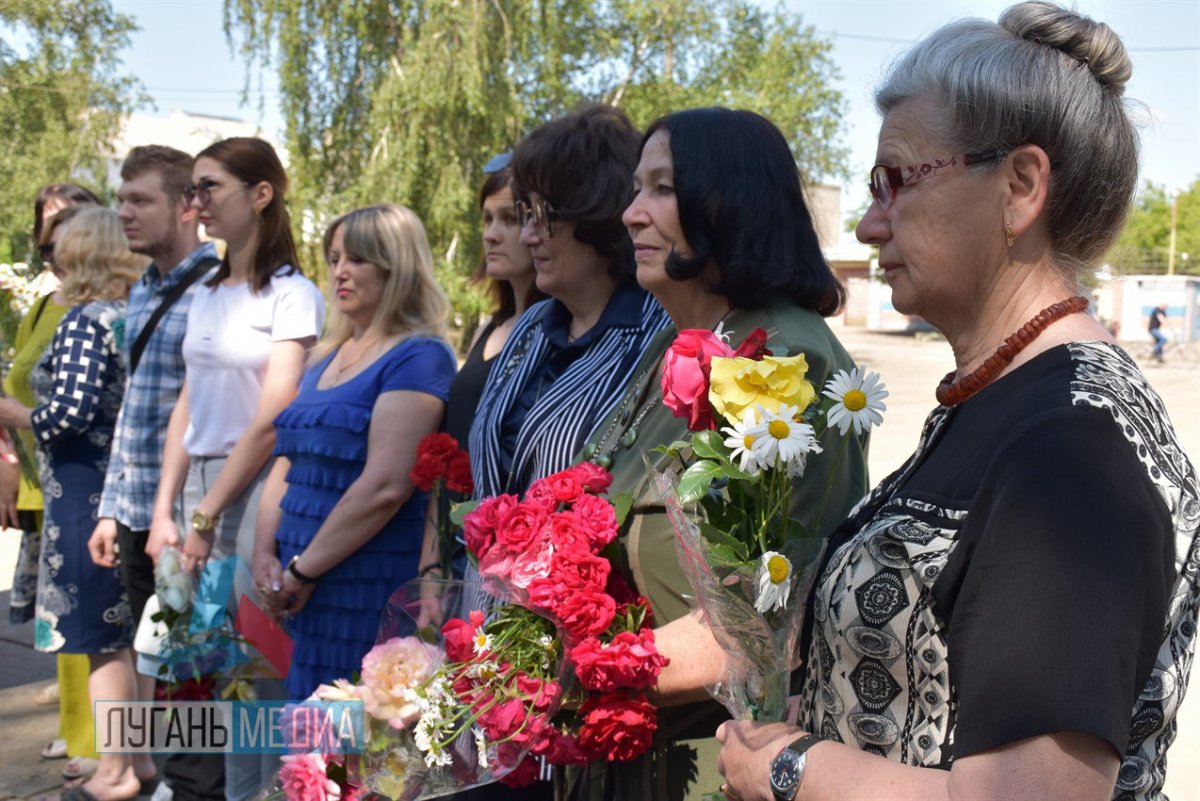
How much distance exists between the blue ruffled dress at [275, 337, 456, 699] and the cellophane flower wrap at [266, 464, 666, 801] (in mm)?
1499

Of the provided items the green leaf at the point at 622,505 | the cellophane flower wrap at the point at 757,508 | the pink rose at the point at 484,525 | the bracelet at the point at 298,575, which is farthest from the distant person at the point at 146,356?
the cellophane flower wrap at the point at 757,508

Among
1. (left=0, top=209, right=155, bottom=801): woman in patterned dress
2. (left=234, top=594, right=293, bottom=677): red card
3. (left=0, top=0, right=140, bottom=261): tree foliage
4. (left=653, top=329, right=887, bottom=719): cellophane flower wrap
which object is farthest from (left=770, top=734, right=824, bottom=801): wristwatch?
(left=0, top=0, right=140, bottom=261): tree foliage

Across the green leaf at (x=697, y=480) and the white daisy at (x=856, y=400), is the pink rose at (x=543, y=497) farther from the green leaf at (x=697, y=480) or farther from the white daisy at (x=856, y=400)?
the white daisy at (x=856, y=400)

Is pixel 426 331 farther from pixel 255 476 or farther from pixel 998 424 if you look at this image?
pixel 998 424

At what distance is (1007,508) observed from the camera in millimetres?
1217

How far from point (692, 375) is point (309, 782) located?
1.12m

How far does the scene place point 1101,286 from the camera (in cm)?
166

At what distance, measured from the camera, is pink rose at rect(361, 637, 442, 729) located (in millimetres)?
2088

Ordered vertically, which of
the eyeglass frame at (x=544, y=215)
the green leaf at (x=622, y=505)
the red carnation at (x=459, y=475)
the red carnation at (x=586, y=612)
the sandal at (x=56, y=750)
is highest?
the eyeglass frame at (x=544, y=215)

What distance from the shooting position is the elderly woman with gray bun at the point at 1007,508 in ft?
3.84

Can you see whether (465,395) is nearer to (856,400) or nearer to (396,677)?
(396,677)

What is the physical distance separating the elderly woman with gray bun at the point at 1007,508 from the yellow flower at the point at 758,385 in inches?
6.8

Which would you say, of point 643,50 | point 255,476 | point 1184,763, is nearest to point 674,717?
point 255,476

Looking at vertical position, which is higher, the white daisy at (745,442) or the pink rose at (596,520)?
the white daisy at (745,442)
